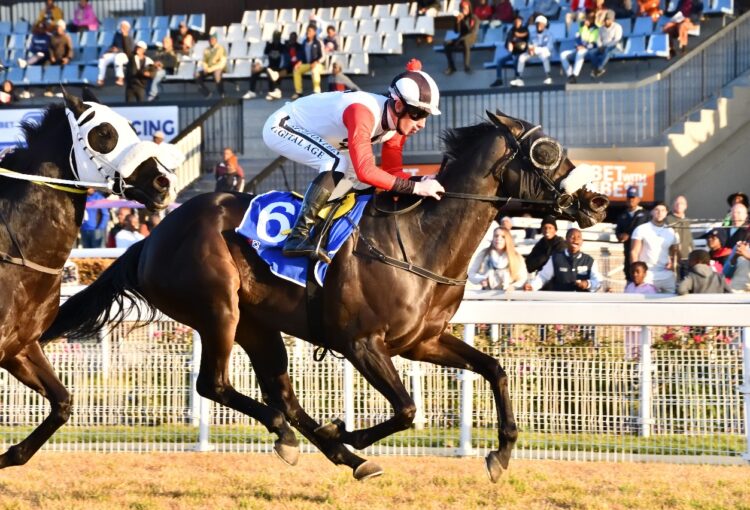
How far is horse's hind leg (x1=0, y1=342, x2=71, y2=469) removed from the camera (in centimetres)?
569

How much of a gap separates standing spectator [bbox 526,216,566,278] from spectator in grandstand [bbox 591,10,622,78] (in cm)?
605

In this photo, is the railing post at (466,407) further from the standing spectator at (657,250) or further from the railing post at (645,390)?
the standing spectator at (657,250)

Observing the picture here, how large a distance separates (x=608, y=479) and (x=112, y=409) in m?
3.04

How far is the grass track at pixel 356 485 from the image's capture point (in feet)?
18.2

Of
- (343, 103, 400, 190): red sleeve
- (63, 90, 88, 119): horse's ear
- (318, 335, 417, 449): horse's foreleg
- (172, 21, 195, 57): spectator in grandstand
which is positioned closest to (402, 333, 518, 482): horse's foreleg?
(318, 335, 417, 449): horse's foreleg

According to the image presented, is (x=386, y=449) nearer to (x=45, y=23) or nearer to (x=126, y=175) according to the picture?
(x=126, y=175)

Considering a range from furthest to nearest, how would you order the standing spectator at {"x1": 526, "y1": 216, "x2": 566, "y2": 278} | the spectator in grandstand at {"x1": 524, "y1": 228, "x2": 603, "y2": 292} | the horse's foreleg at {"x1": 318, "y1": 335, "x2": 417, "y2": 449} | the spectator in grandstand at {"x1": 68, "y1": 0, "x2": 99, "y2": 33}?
the spectator in grandstand at {"x1": 68, "y1": 0, "x2": 99, "y2": 33} → the standing spectator at {"x1": 526, "y1": 216, "x2": 566, "y2": 278} → the spectator in grandstand at {"x1": 524, "y1": 228, "x2": 603, "y2": 292} → the horse's foreleg at {"x1": 318, "y1": 335, "x2": 417, "y2": 449}

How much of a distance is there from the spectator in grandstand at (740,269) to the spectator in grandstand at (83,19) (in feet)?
46.3

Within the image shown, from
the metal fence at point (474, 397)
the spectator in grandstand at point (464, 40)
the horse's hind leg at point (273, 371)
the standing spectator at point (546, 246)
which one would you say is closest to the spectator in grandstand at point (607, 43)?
the spectator in grandstand at point (464, 40)

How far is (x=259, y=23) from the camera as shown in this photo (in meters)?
19.1

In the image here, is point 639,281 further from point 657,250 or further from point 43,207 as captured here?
point 43,207

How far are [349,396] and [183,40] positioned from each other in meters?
12.7

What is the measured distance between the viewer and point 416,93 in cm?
551

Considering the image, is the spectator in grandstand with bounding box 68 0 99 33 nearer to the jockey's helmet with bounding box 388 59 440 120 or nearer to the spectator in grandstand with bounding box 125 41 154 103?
the spectator in grandstand with bounding box 125 41 154 103
